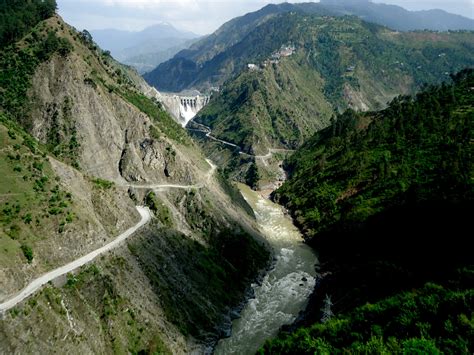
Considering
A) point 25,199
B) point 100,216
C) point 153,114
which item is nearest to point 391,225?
point 100,216

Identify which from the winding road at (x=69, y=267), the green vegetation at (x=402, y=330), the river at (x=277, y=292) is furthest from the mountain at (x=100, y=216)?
the green vegetation at (x=402, y=330)

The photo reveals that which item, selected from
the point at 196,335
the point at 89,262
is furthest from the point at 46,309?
the point at 196,335

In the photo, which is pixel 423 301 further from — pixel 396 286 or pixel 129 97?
pixel 129 97

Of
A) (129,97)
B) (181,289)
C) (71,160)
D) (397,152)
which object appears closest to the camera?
(181,289)

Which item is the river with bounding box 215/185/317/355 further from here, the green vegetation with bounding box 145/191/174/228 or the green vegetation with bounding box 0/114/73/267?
the green vegetation with bounding box 0/114/73/267

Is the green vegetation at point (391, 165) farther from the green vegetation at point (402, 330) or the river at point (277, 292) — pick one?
the green vegetation at point (402, 330)

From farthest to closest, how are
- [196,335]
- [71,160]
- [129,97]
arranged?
[129,97]
[71,160]
[196,335]
